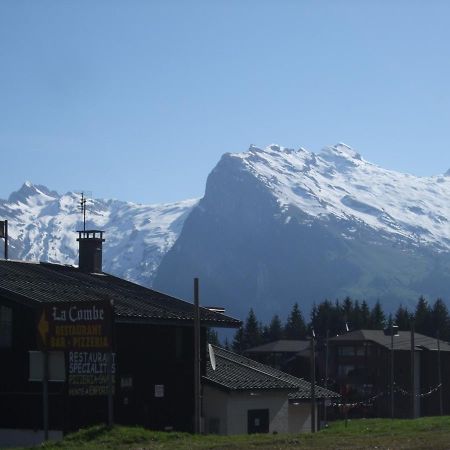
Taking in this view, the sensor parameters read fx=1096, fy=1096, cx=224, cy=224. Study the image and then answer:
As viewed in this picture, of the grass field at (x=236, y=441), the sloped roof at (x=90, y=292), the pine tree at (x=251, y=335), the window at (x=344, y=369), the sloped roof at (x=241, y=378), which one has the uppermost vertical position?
the pine tree at (x=251, y=335)

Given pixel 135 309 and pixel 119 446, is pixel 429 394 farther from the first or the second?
pixel 119 446

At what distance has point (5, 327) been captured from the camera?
135ft

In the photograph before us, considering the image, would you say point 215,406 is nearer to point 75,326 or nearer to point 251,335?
point 75,326

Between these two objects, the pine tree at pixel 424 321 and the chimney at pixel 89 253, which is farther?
the pine tree at pixel 424 321

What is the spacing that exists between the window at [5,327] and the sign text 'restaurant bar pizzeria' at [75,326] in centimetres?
388

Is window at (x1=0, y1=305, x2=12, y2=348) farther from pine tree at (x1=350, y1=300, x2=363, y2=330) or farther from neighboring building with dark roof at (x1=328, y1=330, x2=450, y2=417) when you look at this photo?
pine tree at (x1=350, y1=300, x2=363, y2=330)

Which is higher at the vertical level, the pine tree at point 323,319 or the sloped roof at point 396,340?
the pine tree at point 323,319

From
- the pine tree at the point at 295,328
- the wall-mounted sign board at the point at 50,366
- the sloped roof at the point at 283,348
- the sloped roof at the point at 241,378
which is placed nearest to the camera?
the wall-mounted sign board at the point at 50,366

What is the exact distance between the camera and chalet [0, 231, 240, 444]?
39.2m

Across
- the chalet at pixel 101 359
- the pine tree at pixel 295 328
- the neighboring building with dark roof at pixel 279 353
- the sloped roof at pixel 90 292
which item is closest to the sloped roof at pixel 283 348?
the neighboring building with dark roof at pixel 279 353

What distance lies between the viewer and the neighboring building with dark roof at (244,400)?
151ft

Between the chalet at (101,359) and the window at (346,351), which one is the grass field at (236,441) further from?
the window at (346,351)

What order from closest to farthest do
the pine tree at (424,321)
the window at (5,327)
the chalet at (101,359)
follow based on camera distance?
the chalet at (101,359) < the window at (5,327) < the pine tree at (424,321)

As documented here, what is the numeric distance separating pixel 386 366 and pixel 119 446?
8409cm
